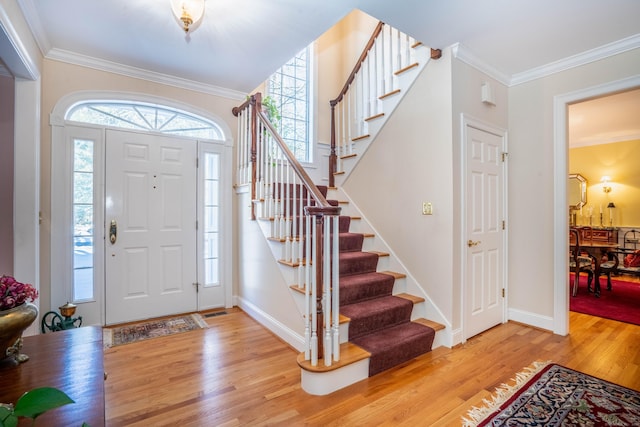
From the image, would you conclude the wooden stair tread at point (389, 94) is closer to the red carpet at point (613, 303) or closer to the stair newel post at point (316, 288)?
the stair newel post at point (316, 288)

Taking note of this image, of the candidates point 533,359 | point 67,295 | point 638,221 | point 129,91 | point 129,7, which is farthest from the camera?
point 638,221

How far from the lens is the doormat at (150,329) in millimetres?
2947

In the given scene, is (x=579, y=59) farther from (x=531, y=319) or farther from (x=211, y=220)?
(x=211, y=220)

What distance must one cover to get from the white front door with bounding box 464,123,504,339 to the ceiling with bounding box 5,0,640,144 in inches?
31.1

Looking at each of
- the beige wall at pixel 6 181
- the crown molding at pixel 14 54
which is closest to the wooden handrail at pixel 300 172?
the crown molding at pixel 14 54

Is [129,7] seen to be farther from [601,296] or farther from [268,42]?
[601,296]

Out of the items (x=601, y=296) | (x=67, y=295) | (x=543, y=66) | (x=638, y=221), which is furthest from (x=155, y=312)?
(x=638, y=221)

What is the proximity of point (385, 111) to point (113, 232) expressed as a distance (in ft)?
10.4

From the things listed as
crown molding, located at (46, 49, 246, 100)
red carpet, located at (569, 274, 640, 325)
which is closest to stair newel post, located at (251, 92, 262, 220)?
crown molding, located at (46, 49, 246, 100)

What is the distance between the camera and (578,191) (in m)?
7.14

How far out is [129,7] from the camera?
2.33 metres

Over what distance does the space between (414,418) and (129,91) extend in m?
3.87

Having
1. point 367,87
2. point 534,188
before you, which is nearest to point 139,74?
point 367,87

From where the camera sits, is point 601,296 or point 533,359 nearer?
point 533,359
